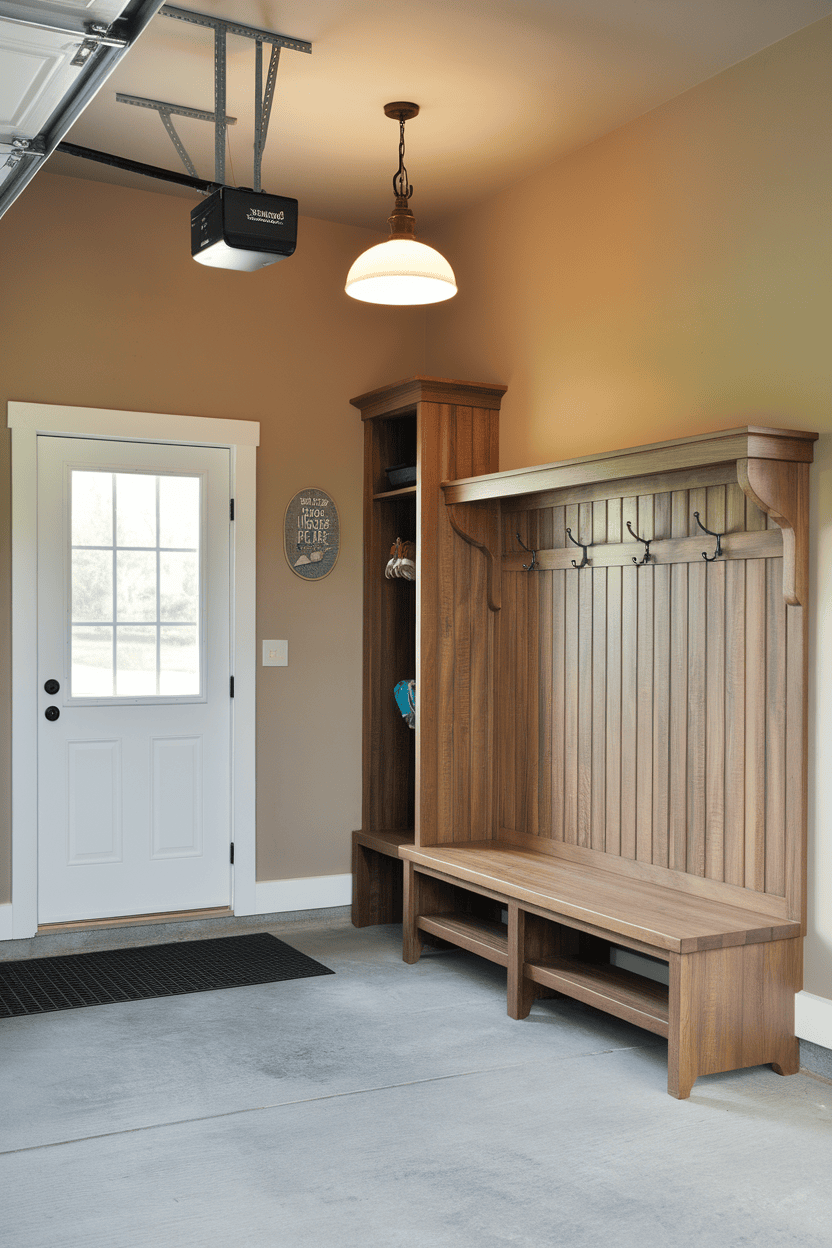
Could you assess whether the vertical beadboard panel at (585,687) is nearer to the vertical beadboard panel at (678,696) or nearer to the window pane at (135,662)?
the vertical beadboard panel at (678,696)

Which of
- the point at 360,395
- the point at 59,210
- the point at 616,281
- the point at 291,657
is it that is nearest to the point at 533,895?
the point at 291,657

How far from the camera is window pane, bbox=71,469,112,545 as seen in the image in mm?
4719

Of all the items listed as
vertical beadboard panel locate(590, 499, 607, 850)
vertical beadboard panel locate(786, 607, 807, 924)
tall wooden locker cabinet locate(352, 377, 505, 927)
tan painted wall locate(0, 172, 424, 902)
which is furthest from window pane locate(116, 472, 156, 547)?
vertical beadboard panel locate(786, 607, 807, 924)

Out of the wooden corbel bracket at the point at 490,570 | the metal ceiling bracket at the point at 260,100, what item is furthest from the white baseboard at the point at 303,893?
the metal ceiling bracket at the point at 260,100

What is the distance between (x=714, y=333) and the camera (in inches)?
147

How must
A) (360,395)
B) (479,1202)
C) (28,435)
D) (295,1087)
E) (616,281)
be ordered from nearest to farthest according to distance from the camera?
(479,1202), (295,1087), (616,281), (28,435), (360,395)

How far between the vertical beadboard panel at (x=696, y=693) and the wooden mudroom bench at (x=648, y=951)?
197mm

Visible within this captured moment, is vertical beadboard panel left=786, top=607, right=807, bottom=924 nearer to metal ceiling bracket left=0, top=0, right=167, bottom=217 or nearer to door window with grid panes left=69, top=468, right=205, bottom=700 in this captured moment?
metal ceiling bracket left=0, top=0, right=167, bottom=217

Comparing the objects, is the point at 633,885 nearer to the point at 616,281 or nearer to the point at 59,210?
the point at 616,281

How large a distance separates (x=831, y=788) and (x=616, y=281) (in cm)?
207

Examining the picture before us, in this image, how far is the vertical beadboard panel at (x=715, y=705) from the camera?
358 cm

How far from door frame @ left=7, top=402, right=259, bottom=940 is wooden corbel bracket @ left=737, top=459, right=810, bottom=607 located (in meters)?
2.49

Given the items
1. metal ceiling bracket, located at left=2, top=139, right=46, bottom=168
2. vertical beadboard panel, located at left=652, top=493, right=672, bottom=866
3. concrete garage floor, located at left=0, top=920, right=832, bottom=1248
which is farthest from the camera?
vertical beadboard panel, located at left=652, top=493, right=672, bottom=866

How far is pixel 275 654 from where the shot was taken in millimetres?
5105
